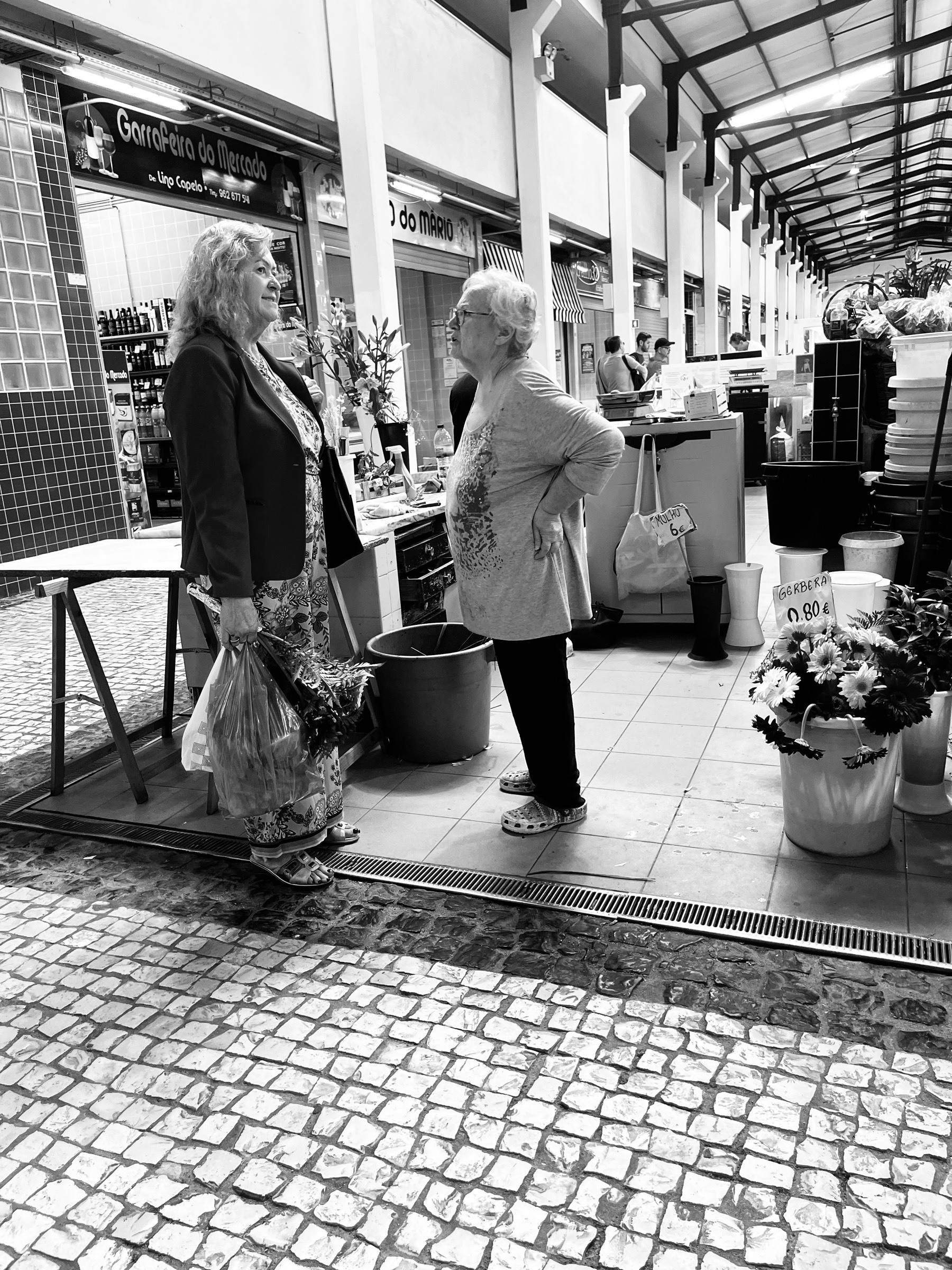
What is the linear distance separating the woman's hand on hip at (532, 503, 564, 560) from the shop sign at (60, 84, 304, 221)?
5.74 meters

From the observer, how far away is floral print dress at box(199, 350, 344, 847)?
253 centimetres

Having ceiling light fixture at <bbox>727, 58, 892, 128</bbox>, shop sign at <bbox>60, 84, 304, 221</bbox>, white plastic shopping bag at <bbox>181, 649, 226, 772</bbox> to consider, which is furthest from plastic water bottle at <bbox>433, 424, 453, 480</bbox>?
ceiling light fixture at <bbox>727, 58, 892, 128</bbox>

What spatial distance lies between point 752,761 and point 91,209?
10.2 meters

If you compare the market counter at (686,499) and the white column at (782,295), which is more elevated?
the white column at (782,295)

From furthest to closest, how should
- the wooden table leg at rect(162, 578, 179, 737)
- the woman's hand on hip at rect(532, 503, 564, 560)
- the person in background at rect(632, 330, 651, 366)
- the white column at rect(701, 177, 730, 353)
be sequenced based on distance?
the white column at rect(701, 177, 730, 353)
the person in background at rect(632, 330, 651, 366)
the wooden table leg at rect(162, 578, 179, 737)
the woman's hand on hip at rect(532, 503, 564, 560)

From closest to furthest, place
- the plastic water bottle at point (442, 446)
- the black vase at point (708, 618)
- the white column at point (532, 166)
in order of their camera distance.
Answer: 1. the black vase at point (708, 618)
2. the plastic water bottle at point (442, 446)
3. the white column at point (532, 166)

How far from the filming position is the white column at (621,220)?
41.3ft

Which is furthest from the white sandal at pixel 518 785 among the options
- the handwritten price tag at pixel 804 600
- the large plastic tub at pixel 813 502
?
the large plastic tub at pixel 813 502

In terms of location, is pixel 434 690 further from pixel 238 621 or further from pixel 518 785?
pixel 238 621

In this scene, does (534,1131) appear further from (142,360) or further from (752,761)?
(142,360)

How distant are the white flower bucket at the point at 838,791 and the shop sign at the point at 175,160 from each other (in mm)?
6490

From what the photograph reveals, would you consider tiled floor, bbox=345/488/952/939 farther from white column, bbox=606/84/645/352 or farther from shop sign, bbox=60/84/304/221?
white column, bbox=606/84/645/352

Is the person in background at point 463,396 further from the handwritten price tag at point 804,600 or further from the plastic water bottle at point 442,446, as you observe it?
the plastic water bottle at point 442,446

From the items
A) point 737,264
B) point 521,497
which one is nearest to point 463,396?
point 521,497
